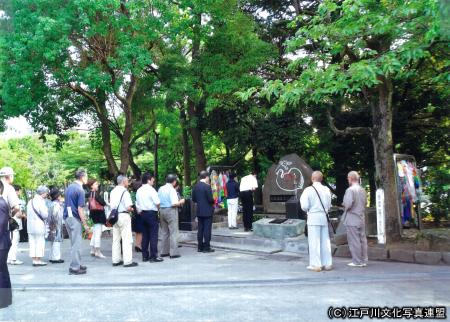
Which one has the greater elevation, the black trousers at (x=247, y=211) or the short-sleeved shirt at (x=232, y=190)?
the short-sleeved shirt at (x=232, y=190)

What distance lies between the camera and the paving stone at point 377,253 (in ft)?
29.5

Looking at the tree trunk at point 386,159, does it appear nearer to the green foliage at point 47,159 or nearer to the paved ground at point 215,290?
the paved ground at point 215,290

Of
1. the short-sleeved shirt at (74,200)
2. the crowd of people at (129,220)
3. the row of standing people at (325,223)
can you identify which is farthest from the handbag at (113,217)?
the row of standing people at (325,223)

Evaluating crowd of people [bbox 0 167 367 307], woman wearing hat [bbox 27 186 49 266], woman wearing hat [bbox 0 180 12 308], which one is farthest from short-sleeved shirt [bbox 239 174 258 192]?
woman wearing hat [bbox 0 180 12 308]

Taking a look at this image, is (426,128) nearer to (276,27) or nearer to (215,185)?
(276,27)

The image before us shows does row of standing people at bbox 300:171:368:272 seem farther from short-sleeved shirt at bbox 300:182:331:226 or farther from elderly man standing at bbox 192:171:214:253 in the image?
elderly man standing at bbox 192:171:214:253

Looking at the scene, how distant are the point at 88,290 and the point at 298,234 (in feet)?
20.0

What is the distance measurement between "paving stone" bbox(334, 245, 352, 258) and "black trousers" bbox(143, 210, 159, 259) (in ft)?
13.3

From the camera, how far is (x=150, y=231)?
9.45m

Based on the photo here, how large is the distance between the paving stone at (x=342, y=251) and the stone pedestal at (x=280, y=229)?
1778mm

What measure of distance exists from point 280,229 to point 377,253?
2.86m

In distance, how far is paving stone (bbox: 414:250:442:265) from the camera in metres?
8.37

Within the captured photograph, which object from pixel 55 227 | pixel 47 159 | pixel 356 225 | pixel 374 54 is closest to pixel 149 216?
pixel 55 227

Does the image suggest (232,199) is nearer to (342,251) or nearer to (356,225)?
(342,251)
